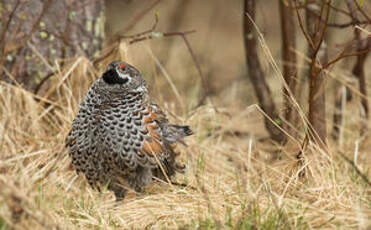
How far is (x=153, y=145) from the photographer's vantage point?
11.7 ft

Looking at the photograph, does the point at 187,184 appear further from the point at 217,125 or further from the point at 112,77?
the point at 217,125

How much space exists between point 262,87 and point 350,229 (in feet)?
8.07

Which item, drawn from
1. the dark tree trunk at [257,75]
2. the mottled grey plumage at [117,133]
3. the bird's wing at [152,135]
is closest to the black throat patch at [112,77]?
the mottled grey plumage at [117,133]

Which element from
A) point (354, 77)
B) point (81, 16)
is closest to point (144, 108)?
point (81, 16)

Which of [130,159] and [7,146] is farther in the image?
[7,146]

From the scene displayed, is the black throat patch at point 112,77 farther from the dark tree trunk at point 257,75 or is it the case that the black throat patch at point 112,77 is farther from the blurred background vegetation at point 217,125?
the dark tree trunk at point 257,75

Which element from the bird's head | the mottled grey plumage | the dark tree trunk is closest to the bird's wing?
the mottled grey plumage

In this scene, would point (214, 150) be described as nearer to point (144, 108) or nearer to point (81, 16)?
point (144, 108)

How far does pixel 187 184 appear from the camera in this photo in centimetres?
367

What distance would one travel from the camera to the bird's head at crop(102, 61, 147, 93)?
3.42 metres

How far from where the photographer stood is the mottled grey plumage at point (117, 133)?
11.3 ft

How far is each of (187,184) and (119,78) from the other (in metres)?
0.86

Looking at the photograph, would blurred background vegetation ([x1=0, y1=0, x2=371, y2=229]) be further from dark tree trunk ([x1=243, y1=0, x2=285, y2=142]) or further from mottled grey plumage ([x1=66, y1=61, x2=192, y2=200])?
mottled grey plumage ([x1=66, y1=61, x2=192, y2=200])

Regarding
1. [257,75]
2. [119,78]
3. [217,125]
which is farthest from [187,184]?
[257,75]
